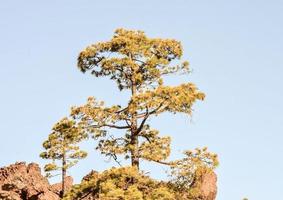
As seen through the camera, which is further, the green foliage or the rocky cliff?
the rocky cliff

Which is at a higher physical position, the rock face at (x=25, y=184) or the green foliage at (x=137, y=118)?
the rock face at (x=25, y=184)

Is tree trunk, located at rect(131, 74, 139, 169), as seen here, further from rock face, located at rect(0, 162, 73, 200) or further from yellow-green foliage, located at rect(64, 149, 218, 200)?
rock face, located at rect(0, 162, 73, 200)

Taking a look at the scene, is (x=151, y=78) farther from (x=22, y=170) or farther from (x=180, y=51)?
(x=22, y=170)

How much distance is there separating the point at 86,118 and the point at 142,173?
3104 millimetres

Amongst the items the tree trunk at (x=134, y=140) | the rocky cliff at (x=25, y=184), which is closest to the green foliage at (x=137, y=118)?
the tree trunk at (x=134, y=140)

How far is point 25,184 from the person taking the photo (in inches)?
2157

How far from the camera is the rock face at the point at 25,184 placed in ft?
174

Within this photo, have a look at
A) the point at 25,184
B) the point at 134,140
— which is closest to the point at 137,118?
the point at 134,140

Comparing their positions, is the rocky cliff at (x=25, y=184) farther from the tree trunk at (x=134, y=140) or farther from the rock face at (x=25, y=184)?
the tree trunk at (x=134, y=140)

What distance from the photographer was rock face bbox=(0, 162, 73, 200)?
53.1 metres

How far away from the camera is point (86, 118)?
20156mm

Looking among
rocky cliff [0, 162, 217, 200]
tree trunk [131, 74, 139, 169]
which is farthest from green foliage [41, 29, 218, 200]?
rocky cliff [0, 162, 217, 200]

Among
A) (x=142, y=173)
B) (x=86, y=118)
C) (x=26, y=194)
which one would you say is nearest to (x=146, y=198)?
(x=142, y=173)

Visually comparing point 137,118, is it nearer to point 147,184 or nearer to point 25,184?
point 147,184
